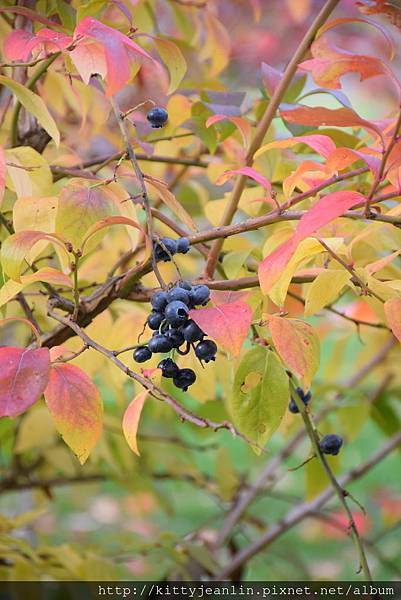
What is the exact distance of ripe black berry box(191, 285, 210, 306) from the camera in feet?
1.96

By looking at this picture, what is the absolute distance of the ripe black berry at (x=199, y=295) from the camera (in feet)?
1.96

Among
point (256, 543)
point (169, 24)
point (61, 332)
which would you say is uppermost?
point (169, 24)

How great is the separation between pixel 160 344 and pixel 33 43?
306mm

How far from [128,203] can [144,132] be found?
0.29 meters

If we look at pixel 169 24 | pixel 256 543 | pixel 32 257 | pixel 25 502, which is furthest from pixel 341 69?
pixel 169 24

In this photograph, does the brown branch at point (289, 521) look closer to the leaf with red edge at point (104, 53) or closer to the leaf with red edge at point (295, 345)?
the leaf with red edge at point (295, 345)

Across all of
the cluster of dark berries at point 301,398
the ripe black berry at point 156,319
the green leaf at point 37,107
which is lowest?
the cluster of dark berries at point 301,398

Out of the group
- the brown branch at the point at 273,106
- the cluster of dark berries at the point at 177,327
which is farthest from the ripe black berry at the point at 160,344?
the brown branch at the point at 273,106

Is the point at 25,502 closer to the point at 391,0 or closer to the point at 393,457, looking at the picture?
the point at 391,0

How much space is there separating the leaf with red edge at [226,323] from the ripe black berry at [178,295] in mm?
11

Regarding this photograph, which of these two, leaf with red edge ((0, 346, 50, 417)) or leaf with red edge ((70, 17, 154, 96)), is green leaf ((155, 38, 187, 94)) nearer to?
leaf with red edge ((70, 17, 154, 96))

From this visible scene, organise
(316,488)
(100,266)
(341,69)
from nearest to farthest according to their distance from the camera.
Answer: (341,69)
(100,266)
(316,488)

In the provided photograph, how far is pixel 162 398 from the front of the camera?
592 millimetres

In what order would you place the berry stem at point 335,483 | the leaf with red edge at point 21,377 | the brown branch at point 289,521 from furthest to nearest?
1. the brown branch at point 289,521
2. the berry stem at point 335,483
3. the leaf with red edge at point 21,377
